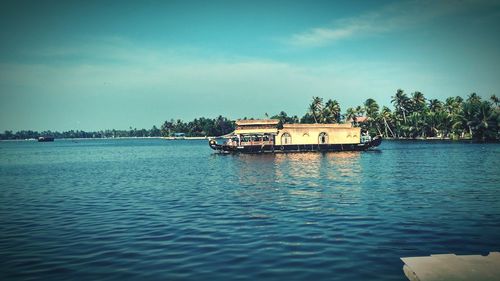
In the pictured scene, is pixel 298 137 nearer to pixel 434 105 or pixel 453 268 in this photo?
pixel 453 268

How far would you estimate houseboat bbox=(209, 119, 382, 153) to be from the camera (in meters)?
60.9

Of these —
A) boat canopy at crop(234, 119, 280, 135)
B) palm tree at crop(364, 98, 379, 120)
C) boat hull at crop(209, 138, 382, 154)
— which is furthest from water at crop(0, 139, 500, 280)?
palm tree at crop(364, 98, 379, 120)

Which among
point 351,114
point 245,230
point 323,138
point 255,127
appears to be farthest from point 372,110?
point 245,230

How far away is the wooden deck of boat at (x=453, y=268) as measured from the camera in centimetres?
727

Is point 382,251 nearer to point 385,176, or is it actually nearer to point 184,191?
point 184,191

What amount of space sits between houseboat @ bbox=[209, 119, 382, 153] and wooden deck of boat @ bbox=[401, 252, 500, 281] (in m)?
52.2

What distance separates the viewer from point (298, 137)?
6144 cm

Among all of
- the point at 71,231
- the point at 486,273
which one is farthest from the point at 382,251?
the point at 71,231

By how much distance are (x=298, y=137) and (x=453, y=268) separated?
5395cm

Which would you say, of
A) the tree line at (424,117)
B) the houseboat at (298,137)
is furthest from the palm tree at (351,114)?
the houseboat at (298,137)

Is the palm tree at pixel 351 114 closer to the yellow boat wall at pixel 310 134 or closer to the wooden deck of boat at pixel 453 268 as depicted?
the yellow boat wall at pixel 310 134

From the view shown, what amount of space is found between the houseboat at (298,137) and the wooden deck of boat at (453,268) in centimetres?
5218

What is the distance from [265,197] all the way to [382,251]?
33.1ft

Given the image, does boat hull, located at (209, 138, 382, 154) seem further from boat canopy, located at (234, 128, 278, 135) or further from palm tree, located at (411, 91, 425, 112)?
palm tree, located at (411, 91, 425, 112)
